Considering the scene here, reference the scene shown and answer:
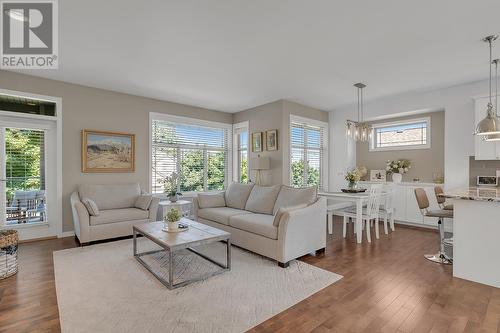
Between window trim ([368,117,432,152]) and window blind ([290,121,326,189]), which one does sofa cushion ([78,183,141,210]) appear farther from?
window trim ([368,117,432,152])

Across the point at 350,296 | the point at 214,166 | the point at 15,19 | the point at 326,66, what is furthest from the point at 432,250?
the point at 15,19

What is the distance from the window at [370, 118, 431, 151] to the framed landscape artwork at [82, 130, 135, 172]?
565cm

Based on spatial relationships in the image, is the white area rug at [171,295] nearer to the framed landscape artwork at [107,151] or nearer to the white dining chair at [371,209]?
the white dining chair at [371,209]

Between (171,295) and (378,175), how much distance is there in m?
5.46

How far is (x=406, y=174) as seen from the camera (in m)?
5.91

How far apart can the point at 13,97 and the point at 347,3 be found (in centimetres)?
502

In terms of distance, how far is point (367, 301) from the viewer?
95.7 inches

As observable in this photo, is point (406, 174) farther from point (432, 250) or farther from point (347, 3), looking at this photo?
point (347, 3)

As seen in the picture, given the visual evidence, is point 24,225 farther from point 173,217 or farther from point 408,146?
point 408,146

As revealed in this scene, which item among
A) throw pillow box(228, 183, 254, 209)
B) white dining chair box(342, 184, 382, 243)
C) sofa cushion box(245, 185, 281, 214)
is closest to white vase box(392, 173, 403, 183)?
white dining chair box(342, 184, 382, 243)

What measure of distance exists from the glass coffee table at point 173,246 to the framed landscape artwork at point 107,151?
2078mm

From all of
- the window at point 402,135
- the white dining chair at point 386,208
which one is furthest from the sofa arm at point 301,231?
the window at point 402,135

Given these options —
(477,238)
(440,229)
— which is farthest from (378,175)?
(477,238)

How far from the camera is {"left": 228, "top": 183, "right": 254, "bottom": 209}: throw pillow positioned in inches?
190
